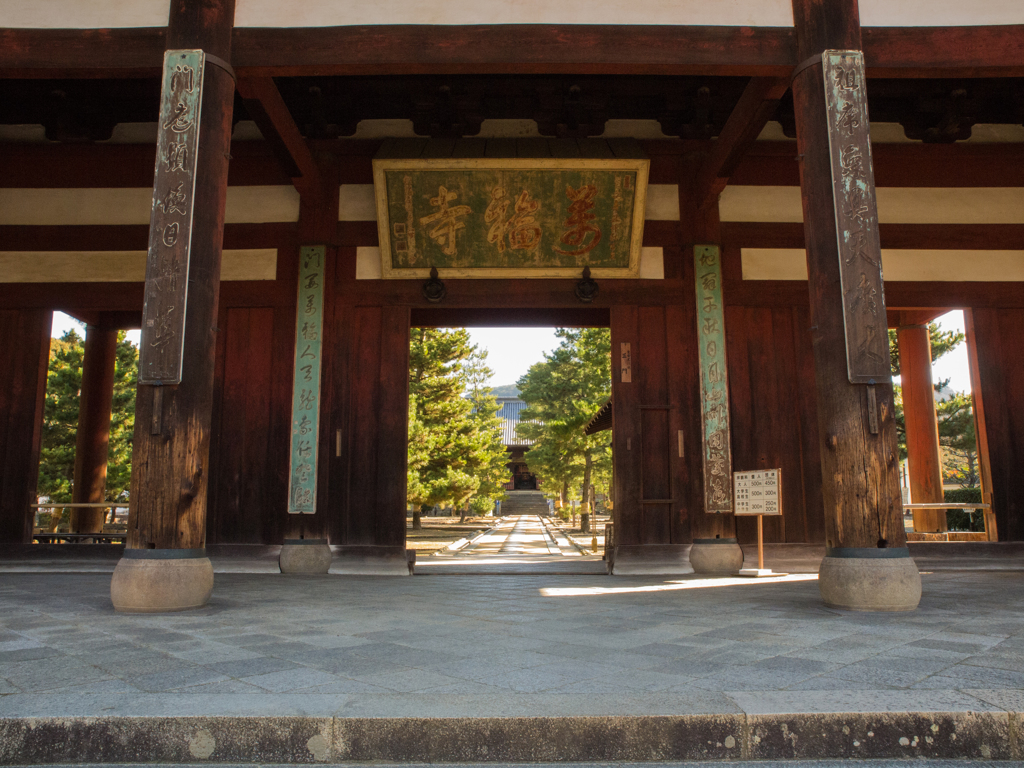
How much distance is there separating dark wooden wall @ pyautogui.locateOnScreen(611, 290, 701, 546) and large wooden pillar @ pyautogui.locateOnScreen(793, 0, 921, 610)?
8.74 ft

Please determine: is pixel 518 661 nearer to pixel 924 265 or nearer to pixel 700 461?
pixel 700 461

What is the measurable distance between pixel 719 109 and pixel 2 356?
8.08 meters

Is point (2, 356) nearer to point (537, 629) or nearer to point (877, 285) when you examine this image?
point (537, 629)

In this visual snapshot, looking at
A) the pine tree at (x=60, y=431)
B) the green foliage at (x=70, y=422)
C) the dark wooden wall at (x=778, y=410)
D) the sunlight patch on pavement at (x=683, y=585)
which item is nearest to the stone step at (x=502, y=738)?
the sunlight patch on pavement at (x=683, y=585)

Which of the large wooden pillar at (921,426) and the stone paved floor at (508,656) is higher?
the large wooden pillar at (921,426)

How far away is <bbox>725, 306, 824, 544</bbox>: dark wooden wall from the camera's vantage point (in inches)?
284

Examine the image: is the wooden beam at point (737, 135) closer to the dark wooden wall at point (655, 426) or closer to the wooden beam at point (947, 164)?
the wooden beam at point (947, 164)

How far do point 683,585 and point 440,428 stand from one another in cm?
1146

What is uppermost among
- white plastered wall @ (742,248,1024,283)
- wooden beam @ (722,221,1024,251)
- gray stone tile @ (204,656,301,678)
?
wooden beam @ (722,221,1024,251)

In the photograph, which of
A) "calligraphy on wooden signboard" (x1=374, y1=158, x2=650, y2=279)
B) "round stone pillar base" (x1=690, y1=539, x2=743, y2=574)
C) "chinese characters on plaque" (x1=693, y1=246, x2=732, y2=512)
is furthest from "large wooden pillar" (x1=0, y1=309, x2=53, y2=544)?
"chinese characters on plaque" (x1=693, y1=246, x2=732, y2=512)

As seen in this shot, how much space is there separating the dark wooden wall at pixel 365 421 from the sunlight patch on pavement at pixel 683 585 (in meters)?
2.29

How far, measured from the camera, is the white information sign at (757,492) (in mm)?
6418

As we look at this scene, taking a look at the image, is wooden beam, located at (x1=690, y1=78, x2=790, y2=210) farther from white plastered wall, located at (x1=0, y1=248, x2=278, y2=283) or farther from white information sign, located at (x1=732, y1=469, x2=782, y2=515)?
white plastered wall, located at (x1=0, y1=248, x2=278, y2=283)

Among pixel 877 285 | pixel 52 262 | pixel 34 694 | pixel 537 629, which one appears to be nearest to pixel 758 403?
pixel 877 285
